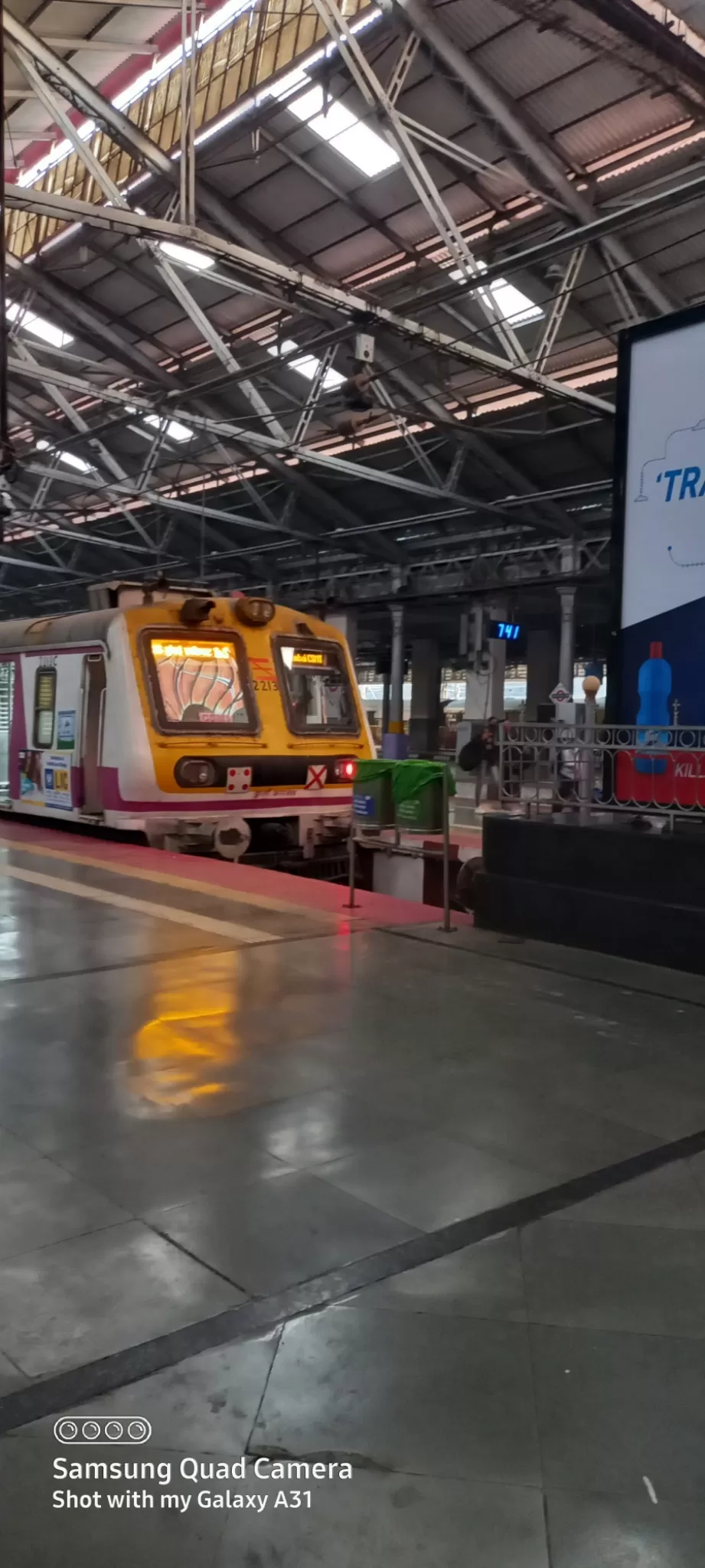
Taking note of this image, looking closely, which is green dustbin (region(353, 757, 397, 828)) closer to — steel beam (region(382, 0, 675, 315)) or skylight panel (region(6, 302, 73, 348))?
steel beam (region(382, 0, 675, 315))

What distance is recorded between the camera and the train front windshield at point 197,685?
34.0ft

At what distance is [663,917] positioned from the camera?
6.11 m

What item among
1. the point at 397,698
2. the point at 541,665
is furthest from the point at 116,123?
the point at 541,665

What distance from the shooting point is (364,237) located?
15.0 m

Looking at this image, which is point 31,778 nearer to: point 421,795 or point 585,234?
point 421,795

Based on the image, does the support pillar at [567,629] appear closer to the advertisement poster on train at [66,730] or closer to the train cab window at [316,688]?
the train cab window at [316,688]

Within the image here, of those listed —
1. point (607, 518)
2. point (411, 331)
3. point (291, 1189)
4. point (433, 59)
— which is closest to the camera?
point (291, 1189)

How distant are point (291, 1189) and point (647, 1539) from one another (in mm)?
1557

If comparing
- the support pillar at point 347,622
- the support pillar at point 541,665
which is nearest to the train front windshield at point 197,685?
the support pillar at point 347,622

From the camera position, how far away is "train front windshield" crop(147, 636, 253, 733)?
34.0 ft

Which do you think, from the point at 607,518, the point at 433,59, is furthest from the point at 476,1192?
the point at 607,518

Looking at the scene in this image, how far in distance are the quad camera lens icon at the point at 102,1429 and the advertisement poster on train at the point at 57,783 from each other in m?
9.45

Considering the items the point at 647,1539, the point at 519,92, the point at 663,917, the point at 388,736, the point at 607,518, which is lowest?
the point at 647,1539

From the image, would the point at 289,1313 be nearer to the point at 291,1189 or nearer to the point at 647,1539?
the point at 291,1189
